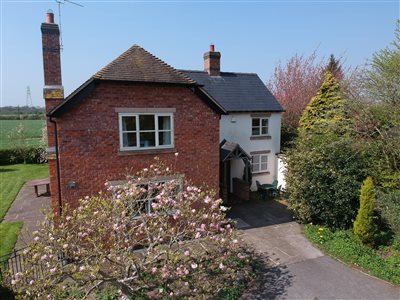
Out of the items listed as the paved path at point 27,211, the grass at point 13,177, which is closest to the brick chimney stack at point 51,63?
the paved path at point 27,211

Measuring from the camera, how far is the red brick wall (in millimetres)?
9500

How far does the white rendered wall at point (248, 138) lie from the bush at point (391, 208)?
835 centimetres

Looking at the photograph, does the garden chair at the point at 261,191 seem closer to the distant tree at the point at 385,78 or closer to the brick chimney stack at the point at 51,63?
the distant tree at the point at 385,78

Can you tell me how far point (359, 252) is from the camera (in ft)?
33.4

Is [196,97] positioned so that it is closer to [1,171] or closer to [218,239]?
[218,239]

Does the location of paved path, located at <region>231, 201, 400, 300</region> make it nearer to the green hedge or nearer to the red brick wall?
the red brick wall

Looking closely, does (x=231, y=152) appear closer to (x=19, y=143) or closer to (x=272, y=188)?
(x=272, y=188)

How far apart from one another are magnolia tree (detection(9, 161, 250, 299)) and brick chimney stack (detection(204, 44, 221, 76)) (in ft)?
41.9

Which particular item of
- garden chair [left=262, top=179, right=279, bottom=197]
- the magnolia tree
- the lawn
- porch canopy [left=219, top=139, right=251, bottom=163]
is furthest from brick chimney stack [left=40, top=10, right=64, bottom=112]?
garden chair [left=262, top=179, right=279, bottom=197]

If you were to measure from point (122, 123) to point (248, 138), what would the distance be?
10079 mm

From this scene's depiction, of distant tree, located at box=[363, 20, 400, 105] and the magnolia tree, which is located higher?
distant tree, located at box=[363, 20, 400, 105]

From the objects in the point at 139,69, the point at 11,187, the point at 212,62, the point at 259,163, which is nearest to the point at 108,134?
the point at 139,69

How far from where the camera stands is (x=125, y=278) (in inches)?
259

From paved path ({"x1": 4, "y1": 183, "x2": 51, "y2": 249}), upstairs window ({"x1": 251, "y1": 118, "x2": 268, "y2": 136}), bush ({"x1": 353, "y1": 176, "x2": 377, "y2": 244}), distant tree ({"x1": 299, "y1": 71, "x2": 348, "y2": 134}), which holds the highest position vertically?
distant tree ({"x1": 299, "y1": 71, "x2": 348, "y2": 134})
